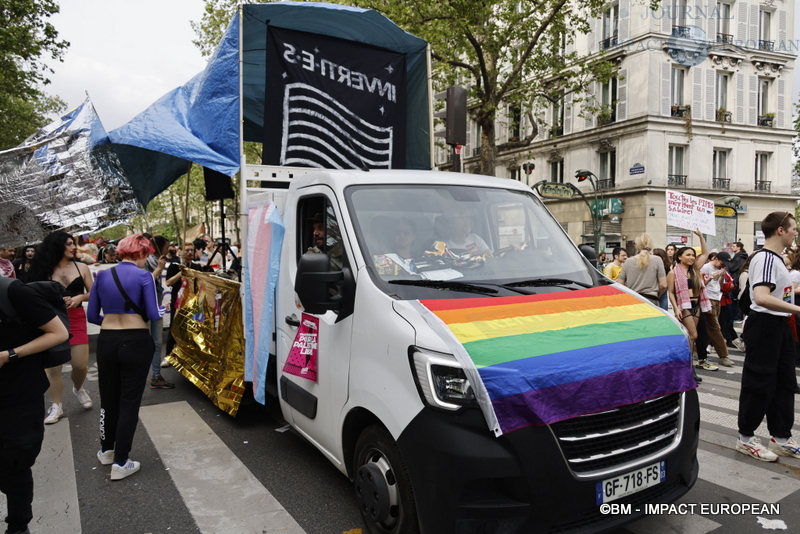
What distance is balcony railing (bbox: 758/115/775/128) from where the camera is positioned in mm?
32716

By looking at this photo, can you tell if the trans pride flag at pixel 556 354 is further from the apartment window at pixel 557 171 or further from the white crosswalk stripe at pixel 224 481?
the apartment window at pixel 557 171

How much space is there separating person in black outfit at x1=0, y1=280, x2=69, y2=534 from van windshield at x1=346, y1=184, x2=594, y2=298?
1.88 meters

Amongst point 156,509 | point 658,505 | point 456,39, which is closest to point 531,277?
point 658,505

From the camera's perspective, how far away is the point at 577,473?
2.67m

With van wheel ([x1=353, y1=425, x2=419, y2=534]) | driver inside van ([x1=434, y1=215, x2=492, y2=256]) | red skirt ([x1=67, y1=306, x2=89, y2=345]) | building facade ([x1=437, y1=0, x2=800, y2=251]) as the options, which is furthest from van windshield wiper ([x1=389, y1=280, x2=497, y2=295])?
building facade ([x1=437, y1=0, x2=800, y2=251])

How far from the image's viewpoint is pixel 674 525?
3457 millimetres

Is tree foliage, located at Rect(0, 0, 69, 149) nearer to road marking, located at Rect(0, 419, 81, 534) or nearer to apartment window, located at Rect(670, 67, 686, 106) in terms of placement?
road marking, located at Rect(0, 419, 81, 534)

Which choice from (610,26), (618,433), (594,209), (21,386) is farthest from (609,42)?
(21,386)

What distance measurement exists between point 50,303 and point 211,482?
1795 mm

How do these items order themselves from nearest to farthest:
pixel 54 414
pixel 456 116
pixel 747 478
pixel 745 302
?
pixel 747 478 → pixel 745 302 → pixel 54 414 → pixel 456 116

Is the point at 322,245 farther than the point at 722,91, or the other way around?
the point at 722,91

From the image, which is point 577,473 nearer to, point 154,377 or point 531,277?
point 531,277

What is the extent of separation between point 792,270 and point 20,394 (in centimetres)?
1008

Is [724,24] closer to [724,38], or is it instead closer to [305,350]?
Answer: [724,38]
